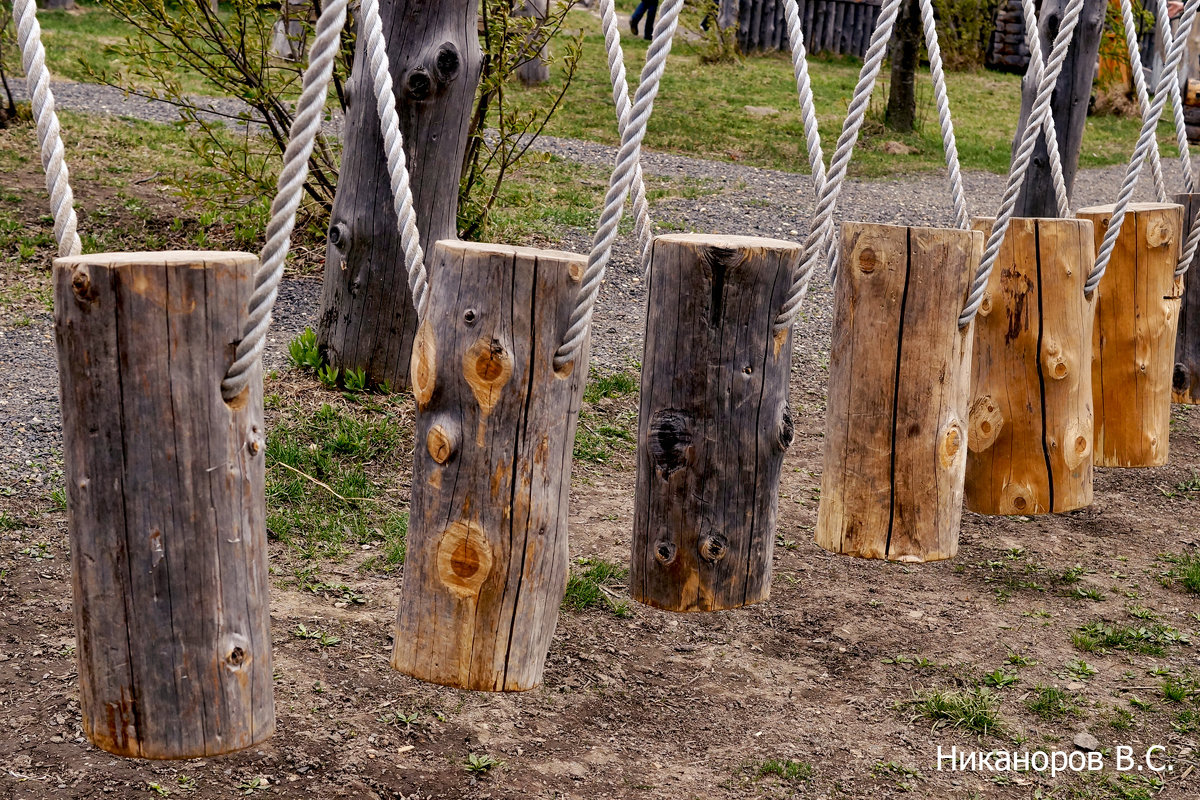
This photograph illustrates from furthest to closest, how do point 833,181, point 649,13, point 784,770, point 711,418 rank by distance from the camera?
point 649,13 < point 784,770 < point 833,181 < point 711,418

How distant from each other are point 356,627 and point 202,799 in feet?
2.55

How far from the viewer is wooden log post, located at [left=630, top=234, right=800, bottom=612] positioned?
2.38m

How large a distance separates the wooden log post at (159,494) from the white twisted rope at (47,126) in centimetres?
13

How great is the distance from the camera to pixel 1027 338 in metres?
3.20

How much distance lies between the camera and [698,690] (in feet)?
10.8

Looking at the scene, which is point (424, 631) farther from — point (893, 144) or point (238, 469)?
point (893, 144)

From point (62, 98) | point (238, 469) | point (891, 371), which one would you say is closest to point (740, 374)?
point (891, 371)

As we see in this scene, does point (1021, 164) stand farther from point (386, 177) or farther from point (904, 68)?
point (904, 68)

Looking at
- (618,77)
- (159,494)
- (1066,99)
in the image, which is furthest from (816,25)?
(159,494)

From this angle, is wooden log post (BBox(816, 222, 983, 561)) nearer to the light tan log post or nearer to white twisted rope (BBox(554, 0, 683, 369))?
white twisted rope (BBox(554, 0, 683, 369))

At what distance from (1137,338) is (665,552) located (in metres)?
2.24

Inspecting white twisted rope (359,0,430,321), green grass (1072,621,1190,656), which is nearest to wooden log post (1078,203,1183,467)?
green grass (1072,621,1190,656)

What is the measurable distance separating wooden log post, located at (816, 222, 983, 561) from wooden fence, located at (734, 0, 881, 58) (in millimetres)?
15249

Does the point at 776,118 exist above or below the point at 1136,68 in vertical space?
above
